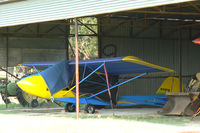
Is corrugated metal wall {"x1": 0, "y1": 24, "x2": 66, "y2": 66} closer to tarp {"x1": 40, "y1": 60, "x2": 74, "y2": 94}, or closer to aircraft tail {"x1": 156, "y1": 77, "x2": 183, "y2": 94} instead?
tarp {"x1": 40, "y1": 60, "x2": 74, "y2": 94}

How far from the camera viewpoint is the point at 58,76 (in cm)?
1205

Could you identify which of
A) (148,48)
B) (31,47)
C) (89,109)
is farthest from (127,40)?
(89,109)

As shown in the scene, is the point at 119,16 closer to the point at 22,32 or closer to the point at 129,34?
the point at 129,34

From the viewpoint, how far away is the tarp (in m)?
11.7

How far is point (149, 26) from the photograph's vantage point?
17.0m

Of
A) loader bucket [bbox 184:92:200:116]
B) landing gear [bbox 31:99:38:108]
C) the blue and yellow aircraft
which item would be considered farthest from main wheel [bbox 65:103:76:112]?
loader bucket [bbox 184:92:200:116]

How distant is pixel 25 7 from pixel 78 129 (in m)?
4.96

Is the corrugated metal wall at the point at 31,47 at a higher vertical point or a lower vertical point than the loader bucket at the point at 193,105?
higher

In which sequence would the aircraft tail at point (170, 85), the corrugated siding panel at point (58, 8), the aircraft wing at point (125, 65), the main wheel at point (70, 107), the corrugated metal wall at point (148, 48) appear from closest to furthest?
the corrugated siding panel at point (58, 8) < the aircraft wing at point (125, 65) < the main wheel at point (70, 107) < the aircraft tail at point (170, 85) < the corrugated metal wall at point (148, 48)

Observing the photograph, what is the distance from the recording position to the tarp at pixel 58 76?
459 inches

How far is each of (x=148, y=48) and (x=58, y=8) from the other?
873cm

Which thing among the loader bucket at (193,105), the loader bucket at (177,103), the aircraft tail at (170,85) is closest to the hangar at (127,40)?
the aircraft tail at (170,85)

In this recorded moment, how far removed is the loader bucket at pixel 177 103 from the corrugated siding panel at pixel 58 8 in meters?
4.53

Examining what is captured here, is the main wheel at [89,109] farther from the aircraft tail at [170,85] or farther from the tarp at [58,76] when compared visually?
the aircraft tail at [170,85]
